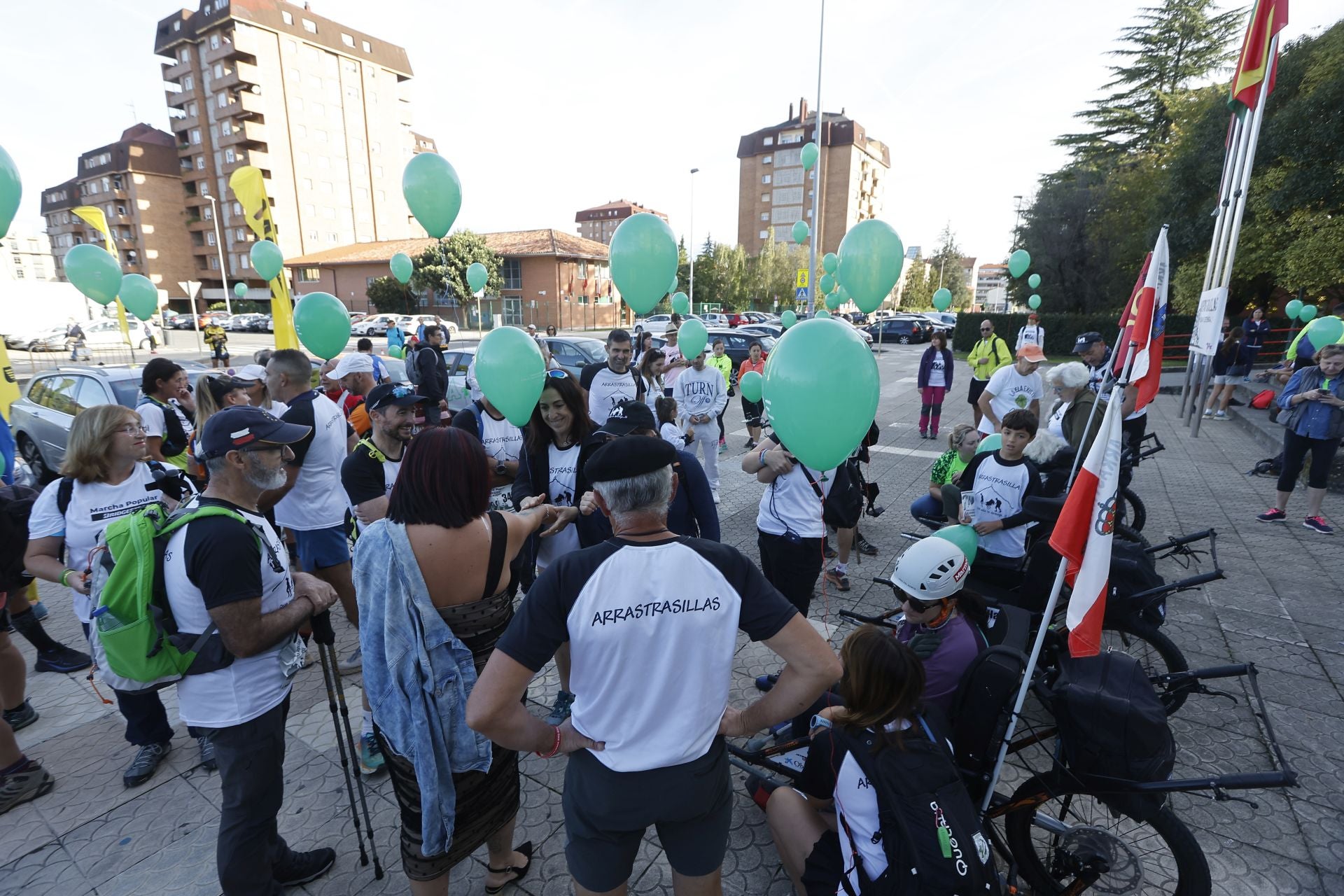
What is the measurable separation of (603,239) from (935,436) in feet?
277

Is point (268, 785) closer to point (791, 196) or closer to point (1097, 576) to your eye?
point (1097, 576)

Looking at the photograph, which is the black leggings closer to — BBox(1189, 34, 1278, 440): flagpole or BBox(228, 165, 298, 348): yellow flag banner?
BBox(1189, 34, 1278, 440): flagpole

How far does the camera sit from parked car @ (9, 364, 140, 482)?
24.0 feet

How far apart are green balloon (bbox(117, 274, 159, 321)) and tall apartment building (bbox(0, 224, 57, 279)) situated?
197ft

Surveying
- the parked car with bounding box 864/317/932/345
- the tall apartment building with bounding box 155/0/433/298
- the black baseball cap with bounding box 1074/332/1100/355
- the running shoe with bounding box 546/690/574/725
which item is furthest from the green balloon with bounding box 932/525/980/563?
the tall apartment building with bounding box 155/0/433/298

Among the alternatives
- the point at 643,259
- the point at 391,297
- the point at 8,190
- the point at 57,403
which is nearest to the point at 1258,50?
the point at 643,259

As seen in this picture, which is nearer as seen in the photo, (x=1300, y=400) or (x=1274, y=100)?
(x=1300, y=400)

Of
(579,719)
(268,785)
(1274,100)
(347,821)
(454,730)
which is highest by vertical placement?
(1274,100)

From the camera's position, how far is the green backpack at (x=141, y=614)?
202 cm

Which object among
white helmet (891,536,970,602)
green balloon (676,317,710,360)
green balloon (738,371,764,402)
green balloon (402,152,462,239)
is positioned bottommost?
white helmet (891,536,970,602)

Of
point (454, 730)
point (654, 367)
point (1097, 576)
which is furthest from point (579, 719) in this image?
point (654, 367)

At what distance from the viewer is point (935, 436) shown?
34.8ft

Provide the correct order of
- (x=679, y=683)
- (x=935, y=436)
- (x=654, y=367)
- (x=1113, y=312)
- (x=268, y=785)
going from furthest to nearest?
(x=1113, y=312)
(x=935, y=436)
(x=654, y=367)
(x=268, y=785)
(x=679, y=683)

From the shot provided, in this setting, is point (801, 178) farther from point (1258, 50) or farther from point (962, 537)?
point (962, 537)
